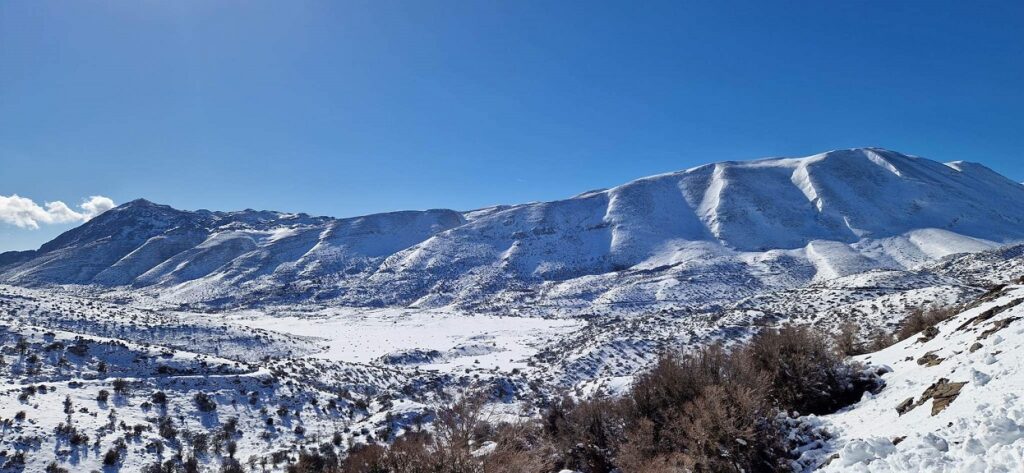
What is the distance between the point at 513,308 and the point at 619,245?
145 ft

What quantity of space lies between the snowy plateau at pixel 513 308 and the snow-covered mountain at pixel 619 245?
82 cm

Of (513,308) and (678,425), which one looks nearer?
(678,425)

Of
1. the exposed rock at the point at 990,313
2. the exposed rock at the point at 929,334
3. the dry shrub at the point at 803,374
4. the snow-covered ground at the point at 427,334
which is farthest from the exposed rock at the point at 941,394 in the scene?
the snow-covered ground at the point at 427,334

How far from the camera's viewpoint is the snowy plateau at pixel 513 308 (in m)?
13.4

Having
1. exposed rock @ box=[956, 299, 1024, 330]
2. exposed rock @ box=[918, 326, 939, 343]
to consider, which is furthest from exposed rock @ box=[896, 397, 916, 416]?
exposed rock @ box=[918, 326, 939, 343]

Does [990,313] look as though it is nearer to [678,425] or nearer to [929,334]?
[929,334]

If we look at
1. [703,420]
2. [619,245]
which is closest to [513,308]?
[619,245]

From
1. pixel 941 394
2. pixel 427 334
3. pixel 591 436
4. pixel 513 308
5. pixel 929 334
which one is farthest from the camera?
pixel 513 308

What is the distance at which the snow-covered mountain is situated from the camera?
303 ft

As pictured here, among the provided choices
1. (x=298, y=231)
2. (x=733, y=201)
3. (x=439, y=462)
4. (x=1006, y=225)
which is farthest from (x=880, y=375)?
(x=298, y=231)

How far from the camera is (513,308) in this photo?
8519 centimetres

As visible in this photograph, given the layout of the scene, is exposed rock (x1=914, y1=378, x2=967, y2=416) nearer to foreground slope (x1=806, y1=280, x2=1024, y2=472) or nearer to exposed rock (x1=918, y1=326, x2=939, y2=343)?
foreground slope (x1=806, y1=280, x2=1024, y2=472)

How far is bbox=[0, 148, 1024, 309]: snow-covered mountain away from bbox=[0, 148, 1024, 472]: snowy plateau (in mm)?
818

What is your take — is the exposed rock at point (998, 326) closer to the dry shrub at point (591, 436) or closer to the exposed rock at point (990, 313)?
the exposed rock at point (990, 313)
